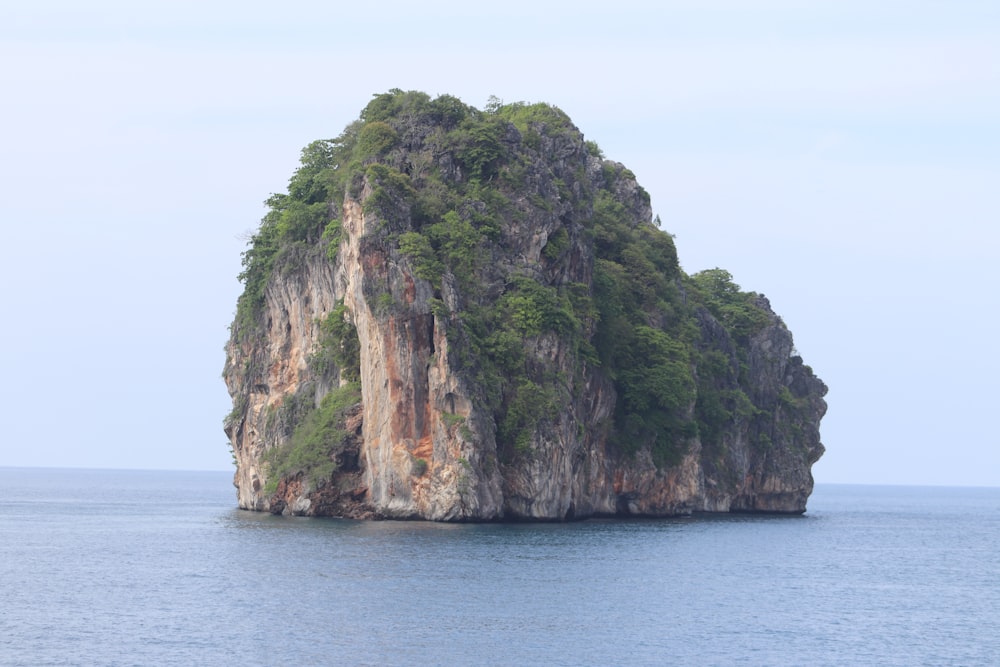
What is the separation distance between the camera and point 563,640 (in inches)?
1587

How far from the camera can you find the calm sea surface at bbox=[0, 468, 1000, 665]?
3891 centimetres

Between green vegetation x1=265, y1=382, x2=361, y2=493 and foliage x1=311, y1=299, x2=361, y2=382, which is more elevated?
foliage x1=311, y1=299, x2=361, y2=382

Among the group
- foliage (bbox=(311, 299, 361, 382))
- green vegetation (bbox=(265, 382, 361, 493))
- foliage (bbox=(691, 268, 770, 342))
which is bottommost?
green vegetation (bbox=(265, 382, 361, 493))

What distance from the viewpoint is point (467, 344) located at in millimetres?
70438

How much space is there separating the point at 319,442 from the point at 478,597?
29092 millimetres

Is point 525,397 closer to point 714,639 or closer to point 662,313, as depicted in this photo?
point 662,313

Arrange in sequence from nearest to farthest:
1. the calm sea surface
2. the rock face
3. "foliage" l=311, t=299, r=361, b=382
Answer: the calm sea surface → the rock face → "foliage" l=311, t=299, r=361, b=382

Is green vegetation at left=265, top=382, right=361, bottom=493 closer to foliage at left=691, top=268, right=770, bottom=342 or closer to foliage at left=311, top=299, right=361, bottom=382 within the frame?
foliage at left=311, top=299, right=361, bottom=382

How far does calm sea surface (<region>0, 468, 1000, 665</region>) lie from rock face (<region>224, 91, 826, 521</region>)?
379 cm

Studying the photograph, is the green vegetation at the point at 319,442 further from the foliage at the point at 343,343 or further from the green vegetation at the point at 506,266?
the foliage at the point at 343,343

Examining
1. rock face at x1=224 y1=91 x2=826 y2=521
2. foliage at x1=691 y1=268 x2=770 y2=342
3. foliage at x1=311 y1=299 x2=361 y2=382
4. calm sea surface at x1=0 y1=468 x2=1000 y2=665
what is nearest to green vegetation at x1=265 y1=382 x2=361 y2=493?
rock face at x1=224 y1=91 x2=826 y2=521

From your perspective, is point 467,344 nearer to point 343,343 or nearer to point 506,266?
point 506,266

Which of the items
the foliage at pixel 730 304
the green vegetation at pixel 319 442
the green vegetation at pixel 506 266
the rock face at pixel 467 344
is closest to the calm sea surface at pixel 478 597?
the green vegetation at pixel 319 442

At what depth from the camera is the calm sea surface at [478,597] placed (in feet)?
128
